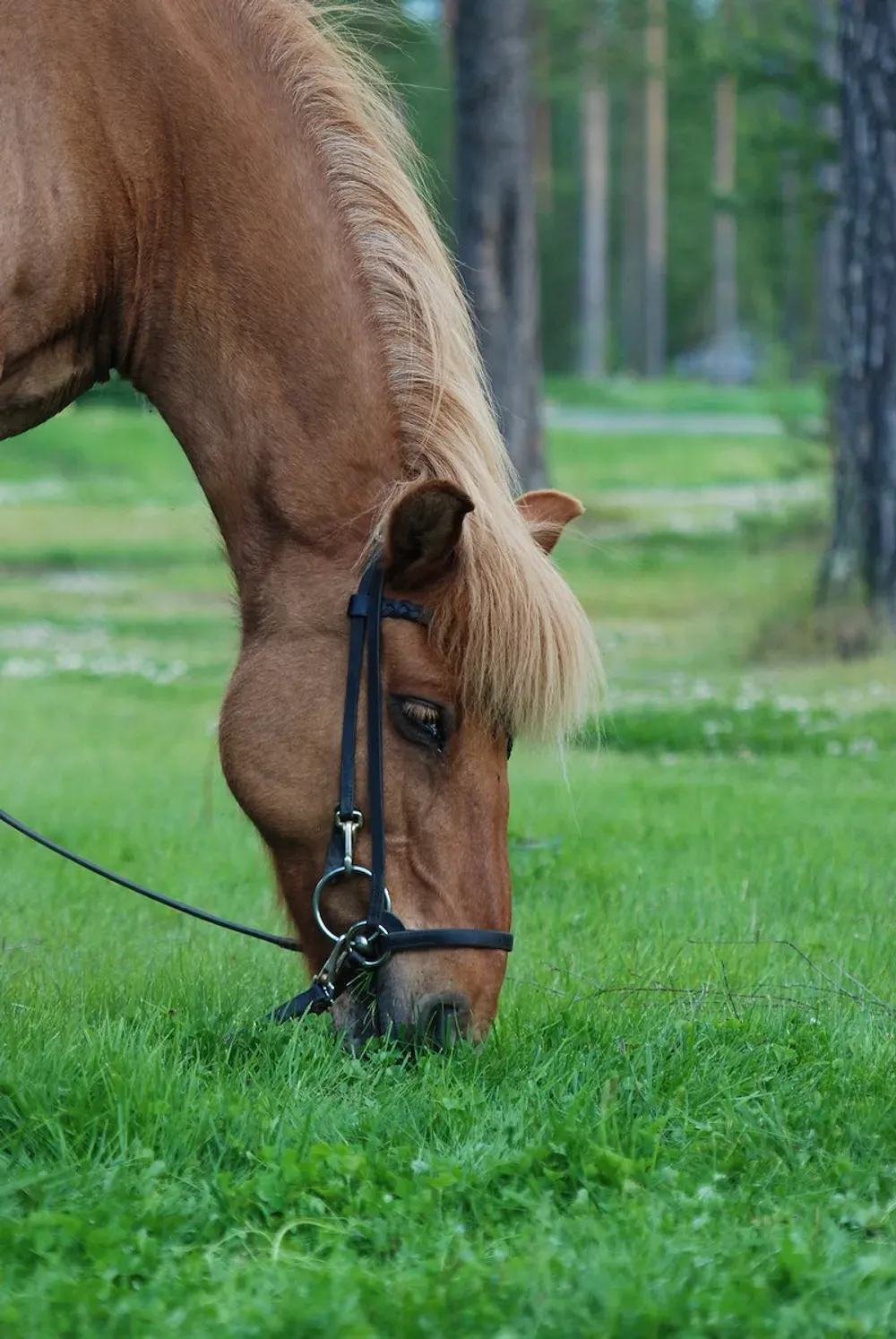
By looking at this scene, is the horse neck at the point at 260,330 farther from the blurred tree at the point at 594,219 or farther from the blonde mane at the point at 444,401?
the blurred tree at the point at 594,219

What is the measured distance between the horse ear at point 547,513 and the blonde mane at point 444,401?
15 centimetres

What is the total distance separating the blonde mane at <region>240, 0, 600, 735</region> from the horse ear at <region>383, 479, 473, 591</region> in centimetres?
6

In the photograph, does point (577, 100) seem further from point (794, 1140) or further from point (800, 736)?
point (794, 1140)

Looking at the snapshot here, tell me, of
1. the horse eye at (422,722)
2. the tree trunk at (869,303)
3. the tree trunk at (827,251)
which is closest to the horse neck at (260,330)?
the horse eye at (422,722)

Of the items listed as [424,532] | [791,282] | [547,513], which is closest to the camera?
[424,532]

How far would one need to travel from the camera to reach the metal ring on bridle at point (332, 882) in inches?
129

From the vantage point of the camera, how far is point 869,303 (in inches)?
374

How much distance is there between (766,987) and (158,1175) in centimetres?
173

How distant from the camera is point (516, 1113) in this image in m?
3.08

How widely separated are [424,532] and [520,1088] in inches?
42.9

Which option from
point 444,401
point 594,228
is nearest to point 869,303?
point 444,401

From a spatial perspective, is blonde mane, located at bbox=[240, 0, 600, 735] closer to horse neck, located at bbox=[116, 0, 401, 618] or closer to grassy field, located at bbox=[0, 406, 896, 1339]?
horse neck, located at bbox=[116, 0, 401, 618]

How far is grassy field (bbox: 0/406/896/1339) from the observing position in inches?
95.6

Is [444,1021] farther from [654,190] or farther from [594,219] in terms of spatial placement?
[654,190]
